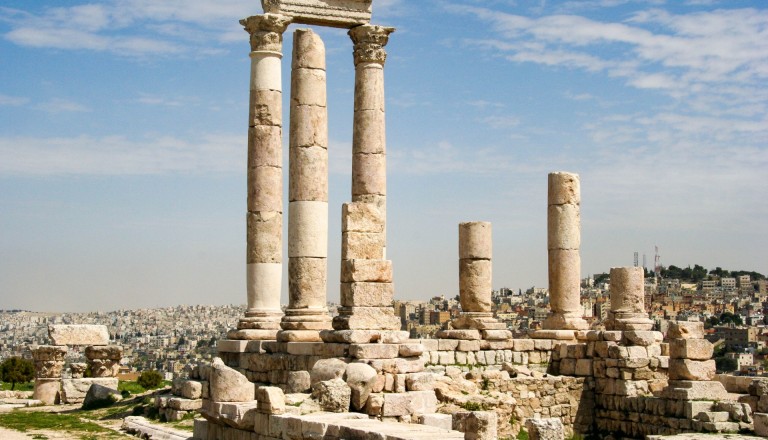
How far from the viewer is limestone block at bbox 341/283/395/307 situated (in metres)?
22.3

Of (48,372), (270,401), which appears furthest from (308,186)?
(48,372)

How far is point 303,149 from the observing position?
27688 mm

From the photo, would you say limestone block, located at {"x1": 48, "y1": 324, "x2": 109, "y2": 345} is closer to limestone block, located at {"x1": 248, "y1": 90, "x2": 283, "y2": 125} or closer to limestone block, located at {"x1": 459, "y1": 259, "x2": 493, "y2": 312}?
limestone block, located at {"x1": 248, "y1": 90, "x2": 283, "y2": 125}

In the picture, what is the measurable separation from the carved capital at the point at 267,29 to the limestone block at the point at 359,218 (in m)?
6.77

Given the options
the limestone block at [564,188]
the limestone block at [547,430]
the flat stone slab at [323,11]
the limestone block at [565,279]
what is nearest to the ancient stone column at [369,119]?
the flat stone slab at [323,11]

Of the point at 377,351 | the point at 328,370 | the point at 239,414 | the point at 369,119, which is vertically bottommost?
the point at 239,414

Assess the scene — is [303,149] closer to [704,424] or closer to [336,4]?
[336,4]

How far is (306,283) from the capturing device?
1067 inches

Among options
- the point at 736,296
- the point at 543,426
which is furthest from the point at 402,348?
the point at 736,296

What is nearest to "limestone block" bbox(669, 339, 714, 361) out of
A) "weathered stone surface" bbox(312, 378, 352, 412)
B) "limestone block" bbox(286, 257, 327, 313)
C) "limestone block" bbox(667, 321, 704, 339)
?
"limestone block" bbox(667, 321, 704, 339)

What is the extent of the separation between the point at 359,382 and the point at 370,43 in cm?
1206

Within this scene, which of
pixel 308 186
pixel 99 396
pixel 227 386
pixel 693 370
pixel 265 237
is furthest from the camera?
pixel 99 396

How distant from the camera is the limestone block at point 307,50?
91.7 feet

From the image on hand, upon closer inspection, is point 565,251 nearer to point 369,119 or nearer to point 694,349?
point 369,119
